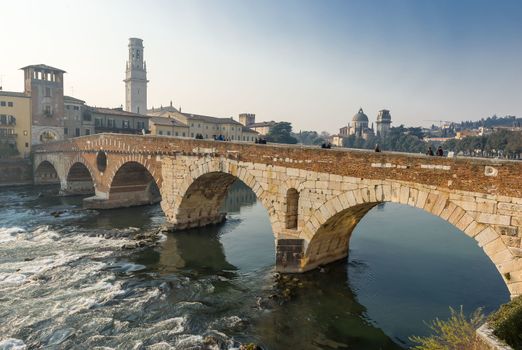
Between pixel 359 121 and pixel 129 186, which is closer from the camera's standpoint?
pixel 129 186

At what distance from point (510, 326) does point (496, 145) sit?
7138 centimetres

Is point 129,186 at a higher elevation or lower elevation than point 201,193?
lower

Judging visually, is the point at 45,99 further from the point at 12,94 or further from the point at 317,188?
the point at 317,188

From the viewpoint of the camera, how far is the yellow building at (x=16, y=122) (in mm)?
50969

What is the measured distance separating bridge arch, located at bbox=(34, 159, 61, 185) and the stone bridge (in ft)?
68.3

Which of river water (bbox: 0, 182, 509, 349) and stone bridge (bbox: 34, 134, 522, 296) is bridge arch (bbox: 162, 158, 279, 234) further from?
river water (bbox: 0, 182, 509, 349)

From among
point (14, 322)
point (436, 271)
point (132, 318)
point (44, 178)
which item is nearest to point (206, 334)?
point (132, 318)

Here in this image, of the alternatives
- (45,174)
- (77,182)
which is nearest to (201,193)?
(77,182)

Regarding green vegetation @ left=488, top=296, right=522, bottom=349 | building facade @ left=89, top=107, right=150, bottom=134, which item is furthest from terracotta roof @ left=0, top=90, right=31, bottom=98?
green vegetation @ left=488, top=296, right=522, bottom=349

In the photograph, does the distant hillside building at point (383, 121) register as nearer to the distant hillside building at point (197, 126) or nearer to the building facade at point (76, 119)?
the distant hillside building at point (197, 126)

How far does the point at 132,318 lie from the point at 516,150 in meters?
65.1

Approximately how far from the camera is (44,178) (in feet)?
167

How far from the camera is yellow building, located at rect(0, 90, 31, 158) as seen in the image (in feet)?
167

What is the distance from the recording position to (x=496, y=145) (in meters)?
68.1
